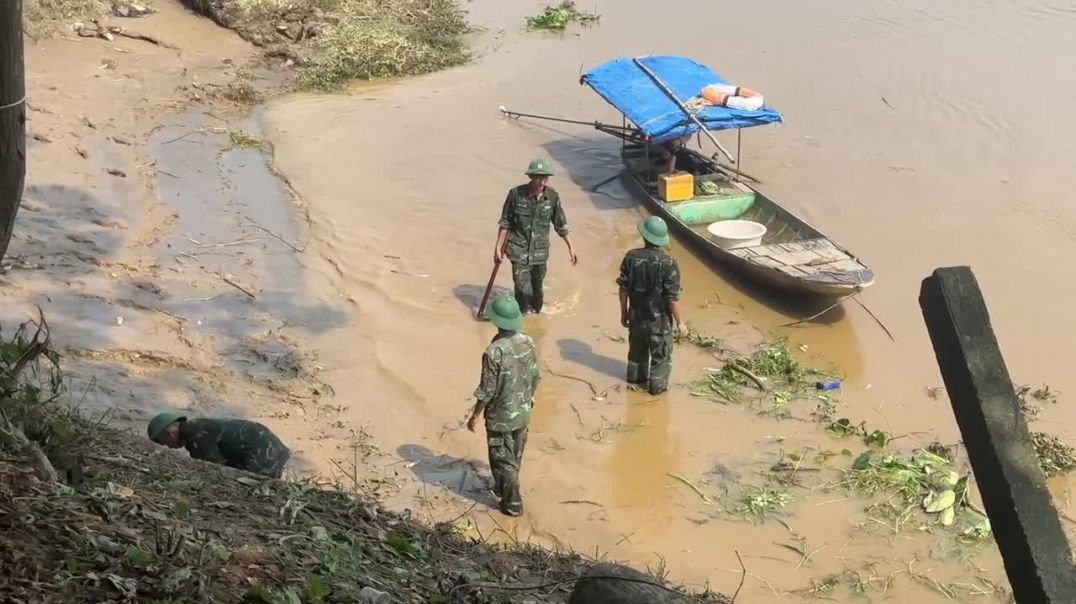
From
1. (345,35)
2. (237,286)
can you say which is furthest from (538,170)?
(345,35)

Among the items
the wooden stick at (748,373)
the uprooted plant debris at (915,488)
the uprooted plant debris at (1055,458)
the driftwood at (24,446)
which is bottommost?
the wooden stick at (748,373)

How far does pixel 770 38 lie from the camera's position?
21984 mm

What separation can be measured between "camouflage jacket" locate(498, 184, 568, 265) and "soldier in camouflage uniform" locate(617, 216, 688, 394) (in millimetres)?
1346

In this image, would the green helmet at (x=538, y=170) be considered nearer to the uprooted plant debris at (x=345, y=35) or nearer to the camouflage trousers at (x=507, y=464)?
the camouflage trousers at (x=507, y=464)

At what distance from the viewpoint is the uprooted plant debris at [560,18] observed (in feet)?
75.2

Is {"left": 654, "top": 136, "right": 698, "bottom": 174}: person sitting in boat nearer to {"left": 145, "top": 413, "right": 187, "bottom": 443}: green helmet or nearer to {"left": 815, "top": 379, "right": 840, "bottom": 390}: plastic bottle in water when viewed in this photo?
{"left": 815, "top": 379, "right": 840, "bottom": 390}: plastic bottle in water

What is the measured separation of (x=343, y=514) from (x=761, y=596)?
3456 millimetres

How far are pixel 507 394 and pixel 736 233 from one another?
584 centimetres

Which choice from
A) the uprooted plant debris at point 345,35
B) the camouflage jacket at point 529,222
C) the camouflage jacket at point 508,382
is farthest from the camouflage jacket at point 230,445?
the uprooted plant debris at point 345,35

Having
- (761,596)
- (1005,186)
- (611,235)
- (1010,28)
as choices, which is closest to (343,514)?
(761,596)

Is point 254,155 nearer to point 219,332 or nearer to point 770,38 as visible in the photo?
point 219,332

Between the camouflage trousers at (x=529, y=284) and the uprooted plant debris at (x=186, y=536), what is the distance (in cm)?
526

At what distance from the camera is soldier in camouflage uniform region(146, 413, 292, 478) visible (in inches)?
251

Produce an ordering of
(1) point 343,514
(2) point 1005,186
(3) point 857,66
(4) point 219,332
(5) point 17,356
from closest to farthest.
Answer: (5) point 17,356
(1) point 343,514
(4) point 219,332
(2) point 1005,186
(3) point 857,66
